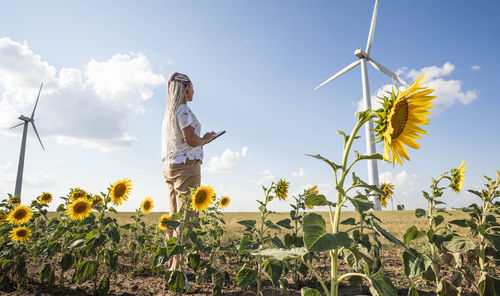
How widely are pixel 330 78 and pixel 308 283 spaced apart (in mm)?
26225

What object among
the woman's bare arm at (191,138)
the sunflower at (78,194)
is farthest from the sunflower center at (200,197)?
the sunflower at (78,194)

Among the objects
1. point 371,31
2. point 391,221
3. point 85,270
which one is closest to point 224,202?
point 85,270

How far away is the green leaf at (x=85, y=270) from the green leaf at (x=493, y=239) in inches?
180

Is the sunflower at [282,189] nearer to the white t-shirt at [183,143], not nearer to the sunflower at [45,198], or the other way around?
the white t-shirt at [183,143]

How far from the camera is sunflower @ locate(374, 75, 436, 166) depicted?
199 centimetres

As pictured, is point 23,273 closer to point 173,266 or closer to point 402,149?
point 173,266

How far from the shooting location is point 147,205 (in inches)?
225

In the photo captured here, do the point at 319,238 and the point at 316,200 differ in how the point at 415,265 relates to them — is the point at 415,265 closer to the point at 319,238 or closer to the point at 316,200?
the point at 316,200

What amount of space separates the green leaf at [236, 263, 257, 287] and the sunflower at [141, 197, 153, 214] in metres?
3.03

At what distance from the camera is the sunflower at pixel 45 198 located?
641cm

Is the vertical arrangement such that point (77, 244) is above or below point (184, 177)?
below

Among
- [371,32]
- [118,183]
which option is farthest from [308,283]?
[371,32]

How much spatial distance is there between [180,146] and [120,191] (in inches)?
43.9

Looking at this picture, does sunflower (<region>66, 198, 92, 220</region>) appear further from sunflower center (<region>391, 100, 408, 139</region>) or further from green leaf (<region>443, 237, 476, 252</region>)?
green leaf (<region>443, 237, 476, 252</region>)
